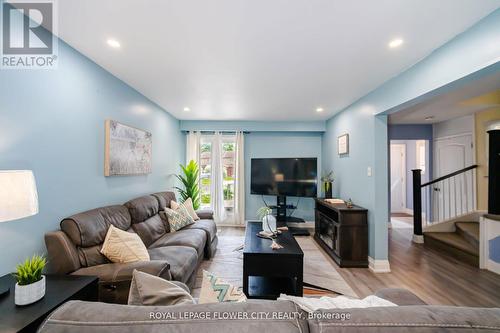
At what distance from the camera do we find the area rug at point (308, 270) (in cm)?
253

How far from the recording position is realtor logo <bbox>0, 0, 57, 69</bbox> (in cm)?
153

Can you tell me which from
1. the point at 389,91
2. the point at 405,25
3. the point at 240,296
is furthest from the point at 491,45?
the point at 240,296

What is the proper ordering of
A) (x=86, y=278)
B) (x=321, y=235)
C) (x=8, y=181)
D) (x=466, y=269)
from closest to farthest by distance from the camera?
(x=8, y=181), (x=86, y=278), (x=466, y=269), (x=321, y=235)

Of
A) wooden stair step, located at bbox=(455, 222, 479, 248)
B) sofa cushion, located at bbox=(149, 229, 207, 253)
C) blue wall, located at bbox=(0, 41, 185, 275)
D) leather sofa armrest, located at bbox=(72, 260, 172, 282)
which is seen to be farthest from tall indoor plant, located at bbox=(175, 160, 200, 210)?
wooden stair step, located at bbox=(455, 222, 479, 248)

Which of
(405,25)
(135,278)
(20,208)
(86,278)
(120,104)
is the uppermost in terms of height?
(405,25)

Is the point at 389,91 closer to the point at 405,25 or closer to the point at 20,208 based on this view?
the point at 405,25

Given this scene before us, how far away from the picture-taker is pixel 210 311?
0.71 m

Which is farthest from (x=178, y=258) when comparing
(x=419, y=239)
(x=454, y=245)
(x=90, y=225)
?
(x=419, y=239)

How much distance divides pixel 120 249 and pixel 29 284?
28.4 inches

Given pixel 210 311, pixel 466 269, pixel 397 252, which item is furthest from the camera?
pixel 397 252

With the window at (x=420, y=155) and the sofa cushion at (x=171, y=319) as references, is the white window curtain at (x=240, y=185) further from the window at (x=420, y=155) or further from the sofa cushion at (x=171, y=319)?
the window at (x=420, y=155)

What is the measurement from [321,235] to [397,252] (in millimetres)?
1269

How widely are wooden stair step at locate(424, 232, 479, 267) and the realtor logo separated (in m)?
5.66

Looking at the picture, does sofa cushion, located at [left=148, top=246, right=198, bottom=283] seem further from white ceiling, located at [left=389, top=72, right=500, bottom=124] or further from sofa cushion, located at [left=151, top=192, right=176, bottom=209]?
white ceiling, located at [left=389, top=72, right=500, bottom=124]
